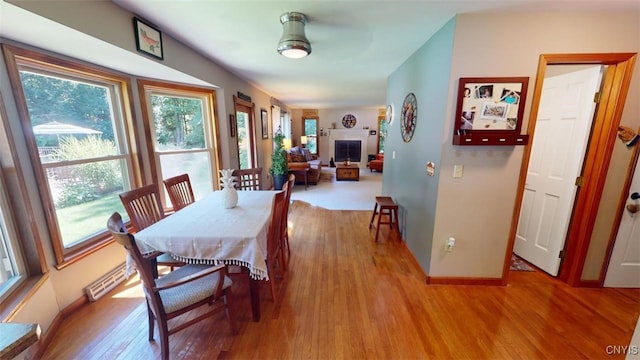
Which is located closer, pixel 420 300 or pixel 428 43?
pixel 420 300

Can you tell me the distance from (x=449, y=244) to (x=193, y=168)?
3.32m

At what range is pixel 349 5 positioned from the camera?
5.33 ft

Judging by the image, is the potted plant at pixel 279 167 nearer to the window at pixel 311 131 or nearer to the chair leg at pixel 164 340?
the window at pixel 311 131

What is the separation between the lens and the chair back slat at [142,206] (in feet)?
5.89

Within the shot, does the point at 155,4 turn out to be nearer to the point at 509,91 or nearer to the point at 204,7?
the point at 204,7

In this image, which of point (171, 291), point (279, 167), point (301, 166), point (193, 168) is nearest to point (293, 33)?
point (171, 291)

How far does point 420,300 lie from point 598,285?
5.51ft

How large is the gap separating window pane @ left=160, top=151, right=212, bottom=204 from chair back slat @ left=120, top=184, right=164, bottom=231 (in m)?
0.98

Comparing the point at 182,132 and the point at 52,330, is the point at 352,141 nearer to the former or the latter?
the point at 182,132

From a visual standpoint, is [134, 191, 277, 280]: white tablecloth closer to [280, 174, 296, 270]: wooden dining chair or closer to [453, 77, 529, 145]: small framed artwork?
[280, 174, 296, 270]: wooden dining chair

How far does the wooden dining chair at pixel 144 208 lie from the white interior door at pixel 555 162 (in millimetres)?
3374

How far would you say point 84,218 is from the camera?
2.06 metres

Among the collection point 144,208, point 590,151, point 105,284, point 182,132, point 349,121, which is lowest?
point 105,284

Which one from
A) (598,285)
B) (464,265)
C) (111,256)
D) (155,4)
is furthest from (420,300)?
(155,4)
